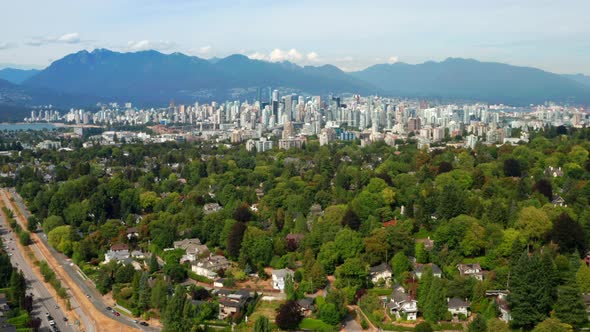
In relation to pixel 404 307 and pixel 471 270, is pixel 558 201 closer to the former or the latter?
pixel 471 270

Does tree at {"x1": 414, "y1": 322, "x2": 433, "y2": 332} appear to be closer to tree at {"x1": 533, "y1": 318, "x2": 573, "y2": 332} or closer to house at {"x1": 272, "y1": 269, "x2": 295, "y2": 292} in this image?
tree at {"x1": 533, "y1": 318, "x2": 573, "y2": 332}

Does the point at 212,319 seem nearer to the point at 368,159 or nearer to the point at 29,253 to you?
the point at 29,253

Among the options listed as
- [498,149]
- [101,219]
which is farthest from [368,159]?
[101,219]

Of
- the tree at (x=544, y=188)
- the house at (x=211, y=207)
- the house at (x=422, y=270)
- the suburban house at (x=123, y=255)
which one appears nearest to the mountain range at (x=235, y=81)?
the house at (x=211, y=207)

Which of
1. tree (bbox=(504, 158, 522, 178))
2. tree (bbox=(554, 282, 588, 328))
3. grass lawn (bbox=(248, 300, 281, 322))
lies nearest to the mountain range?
tree (bbox=(504, 158, 522, 178))

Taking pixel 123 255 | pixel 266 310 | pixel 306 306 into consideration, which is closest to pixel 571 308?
pixel 306 306
